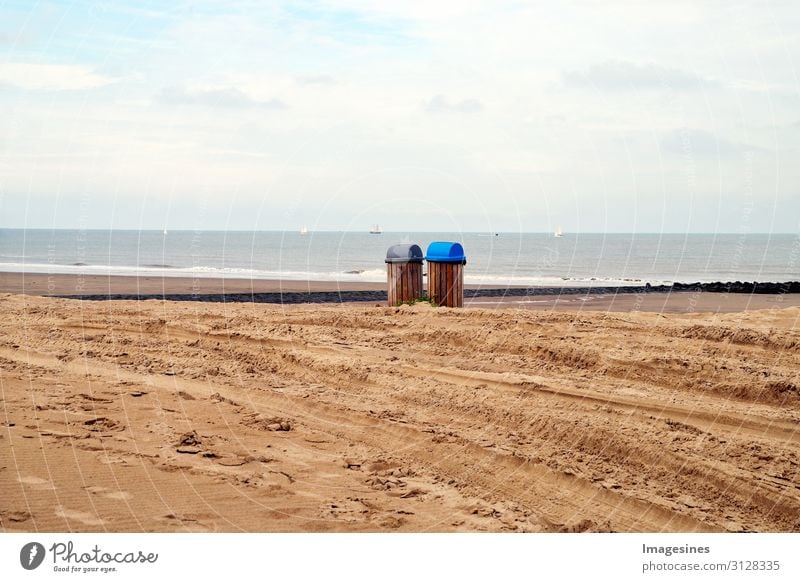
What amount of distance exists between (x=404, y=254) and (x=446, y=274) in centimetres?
107

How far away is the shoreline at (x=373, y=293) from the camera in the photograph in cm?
2530

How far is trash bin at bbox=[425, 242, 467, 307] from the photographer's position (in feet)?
55.8

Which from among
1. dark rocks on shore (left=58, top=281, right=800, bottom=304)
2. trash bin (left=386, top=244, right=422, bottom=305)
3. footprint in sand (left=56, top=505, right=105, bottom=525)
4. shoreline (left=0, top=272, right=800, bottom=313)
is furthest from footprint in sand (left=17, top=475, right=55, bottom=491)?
dark rocks on shore (left=58, top=281, right=800, bottom=304)

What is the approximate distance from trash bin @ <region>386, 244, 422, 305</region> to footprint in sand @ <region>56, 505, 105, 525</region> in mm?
11902

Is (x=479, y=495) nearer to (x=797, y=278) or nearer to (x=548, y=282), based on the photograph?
(x=548, y=282)

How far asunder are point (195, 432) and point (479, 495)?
10.1 ft

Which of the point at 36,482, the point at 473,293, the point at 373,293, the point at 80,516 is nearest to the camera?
the point at 80,516

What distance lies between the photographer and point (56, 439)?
301 inches

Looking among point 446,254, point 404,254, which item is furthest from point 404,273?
point 446,254

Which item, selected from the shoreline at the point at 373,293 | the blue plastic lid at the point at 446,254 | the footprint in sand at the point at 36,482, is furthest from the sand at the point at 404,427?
the shoreline at the point at 373,293

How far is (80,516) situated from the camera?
5863 mm

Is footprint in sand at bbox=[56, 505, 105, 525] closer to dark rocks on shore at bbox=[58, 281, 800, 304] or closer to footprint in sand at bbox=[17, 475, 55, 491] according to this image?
footprint in sand at bbox=[17, 475, 55, 491]

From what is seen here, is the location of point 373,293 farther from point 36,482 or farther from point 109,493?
point 109,493

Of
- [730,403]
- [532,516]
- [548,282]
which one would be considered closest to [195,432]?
[532,516]
